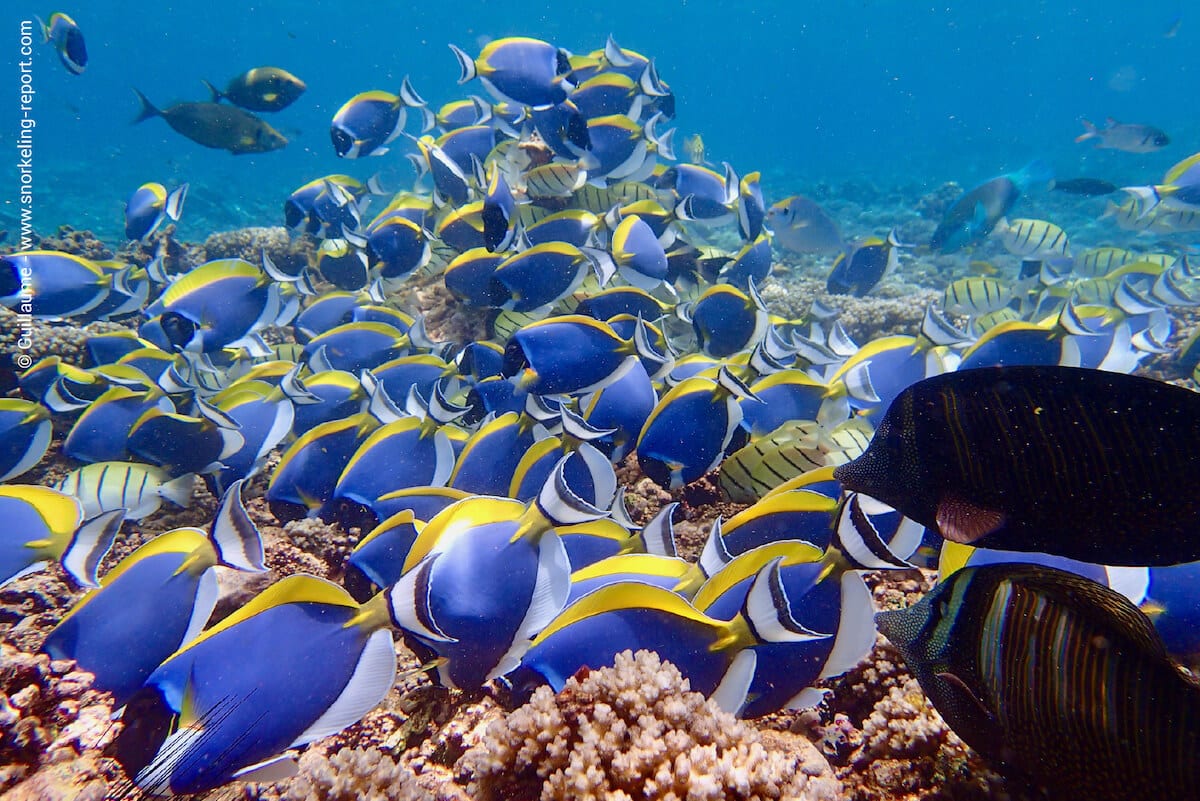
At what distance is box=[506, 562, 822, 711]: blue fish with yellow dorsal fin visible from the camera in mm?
1543

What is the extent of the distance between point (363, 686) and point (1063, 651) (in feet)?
5.05

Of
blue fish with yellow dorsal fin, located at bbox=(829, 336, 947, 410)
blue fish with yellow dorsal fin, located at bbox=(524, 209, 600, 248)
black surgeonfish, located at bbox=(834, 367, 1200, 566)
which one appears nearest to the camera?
black surgeonfish, located at bbox=(834, 367, 1200, 566)

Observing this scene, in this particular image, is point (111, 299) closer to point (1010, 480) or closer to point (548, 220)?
point (548, 220)

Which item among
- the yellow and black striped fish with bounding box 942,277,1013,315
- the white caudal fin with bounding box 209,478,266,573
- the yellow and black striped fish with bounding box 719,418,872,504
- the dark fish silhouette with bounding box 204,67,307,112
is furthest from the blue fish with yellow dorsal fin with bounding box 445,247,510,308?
the yellow and black striped fish with bounding box 942,277,1013,315

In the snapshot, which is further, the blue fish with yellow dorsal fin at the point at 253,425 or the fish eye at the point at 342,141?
the fish eye at the point at 342,141

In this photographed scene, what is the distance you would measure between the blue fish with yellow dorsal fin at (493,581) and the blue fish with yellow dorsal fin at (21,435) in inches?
106

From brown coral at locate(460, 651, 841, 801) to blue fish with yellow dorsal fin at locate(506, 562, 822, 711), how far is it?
53 mm

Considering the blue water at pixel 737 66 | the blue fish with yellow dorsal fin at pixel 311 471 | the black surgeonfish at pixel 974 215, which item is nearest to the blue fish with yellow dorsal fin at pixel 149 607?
the blue fish with yellow dorsal fin at pixel 311 471

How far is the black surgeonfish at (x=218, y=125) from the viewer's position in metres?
6.25

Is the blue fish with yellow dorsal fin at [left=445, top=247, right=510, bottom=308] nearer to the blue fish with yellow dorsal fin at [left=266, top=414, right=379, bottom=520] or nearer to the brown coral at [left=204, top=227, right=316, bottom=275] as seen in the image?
the blue fish with yellow dorsal fin at [left=266, top=414, right=379, bottom=520]

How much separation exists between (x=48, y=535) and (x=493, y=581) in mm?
1696

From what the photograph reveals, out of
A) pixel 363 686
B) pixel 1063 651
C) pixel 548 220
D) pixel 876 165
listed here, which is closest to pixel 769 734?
pixel 1063 651

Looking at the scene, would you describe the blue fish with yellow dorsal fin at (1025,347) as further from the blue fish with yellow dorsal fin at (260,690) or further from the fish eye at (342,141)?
the fish eye at (342,141)

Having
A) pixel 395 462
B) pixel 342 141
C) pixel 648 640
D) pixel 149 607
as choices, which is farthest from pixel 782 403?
pixel 342 141
